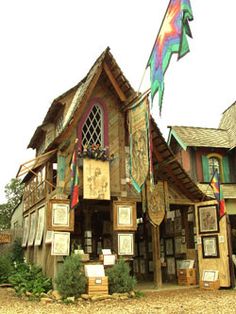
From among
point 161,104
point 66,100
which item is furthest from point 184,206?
point 161,104

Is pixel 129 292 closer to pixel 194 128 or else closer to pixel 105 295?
pixel 105 295

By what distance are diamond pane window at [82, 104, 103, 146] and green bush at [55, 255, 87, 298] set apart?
4.11 meters

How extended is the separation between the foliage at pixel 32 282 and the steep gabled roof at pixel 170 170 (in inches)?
211

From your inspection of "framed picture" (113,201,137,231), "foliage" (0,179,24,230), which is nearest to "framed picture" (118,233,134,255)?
"framed picture" (113,201,137,231)

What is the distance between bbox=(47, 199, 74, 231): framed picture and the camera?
11.2 meters

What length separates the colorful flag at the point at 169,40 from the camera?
739 cm

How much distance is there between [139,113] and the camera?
11.4 metres

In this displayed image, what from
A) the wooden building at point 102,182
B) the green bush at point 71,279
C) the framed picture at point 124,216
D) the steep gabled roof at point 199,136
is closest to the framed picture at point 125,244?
the wooden building at point 102,182

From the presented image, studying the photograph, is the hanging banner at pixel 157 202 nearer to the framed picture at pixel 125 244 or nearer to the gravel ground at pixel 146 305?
the framed picture at pixel 125 244

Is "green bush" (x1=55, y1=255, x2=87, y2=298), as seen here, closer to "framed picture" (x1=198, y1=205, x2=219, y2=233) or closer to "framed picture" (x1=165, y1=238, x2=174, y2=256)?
"framed picture" (x1=198, y1=205, x2=219, y2=233)

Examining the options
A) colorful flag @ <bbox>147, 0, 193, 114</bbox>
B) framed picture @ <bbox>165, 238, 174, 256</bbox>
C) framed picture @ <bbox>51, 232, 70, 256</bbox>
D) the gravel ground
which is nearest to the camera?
colorful flag @ <bbox>147, 0, 193, 114</bbox>

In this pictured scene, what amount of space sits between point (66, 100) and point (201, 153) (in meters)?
7.20

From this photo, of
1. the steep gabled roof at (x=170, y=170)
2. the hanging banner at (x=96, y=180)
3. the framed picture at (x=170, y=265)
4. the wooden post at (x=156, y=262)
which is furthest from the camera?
the framed picture at (x=170, y=265)

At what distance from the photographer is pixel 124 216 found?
12.3 meters
